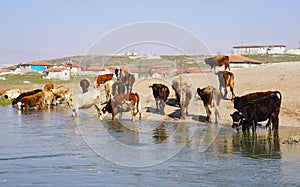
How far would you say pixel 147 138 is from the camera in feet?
53.2

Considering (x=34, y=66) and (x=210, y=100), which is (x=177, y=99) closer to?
(x=210, y=100)

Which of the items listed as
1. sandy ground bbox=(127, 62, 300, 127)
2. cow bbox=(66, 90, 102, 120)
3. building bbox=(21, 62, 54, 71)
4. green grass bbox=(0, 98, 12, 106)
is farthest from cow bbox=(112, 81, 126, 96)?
building bbox=(21, 62, 54, 71)

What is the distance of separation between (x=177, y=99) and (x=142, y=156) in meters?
8.88

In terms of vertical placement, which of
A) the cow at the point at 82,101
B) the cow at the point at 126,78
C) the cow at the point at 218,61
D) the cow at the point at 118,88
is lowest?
the cow at the point at 82,101

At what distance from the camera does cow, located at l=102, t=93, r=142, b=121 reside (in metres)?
20.4

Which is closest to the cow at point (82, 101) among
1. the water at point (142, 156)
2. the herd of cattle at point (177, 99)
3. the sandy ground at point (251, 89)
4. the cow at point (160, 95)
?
the herd of cattle at point (177, 99)

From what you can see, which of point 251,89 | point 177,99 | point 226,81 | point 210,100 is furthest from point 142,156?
point 251,89

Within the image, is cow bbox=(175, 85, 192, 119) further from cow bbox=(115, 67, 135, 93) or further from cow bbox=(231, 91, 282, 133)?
cow bbox=(115, 67, 135, 93)

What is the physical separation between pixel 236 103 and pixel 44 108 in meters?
12.9

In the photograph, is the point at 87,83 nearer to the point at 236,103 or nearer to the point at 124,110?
the point at 124,110

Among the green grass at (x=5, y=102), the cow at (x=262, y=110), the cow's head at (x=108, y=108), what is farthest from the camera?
the green grass at (x=5, y=102)

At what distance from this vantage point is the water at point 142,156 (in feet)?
34.5

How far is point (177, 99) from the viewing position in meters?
21.8

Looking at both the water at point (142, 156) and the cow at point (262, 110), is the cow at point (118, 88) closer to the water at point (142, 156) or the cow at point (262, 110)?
the water at point (142, 156)
